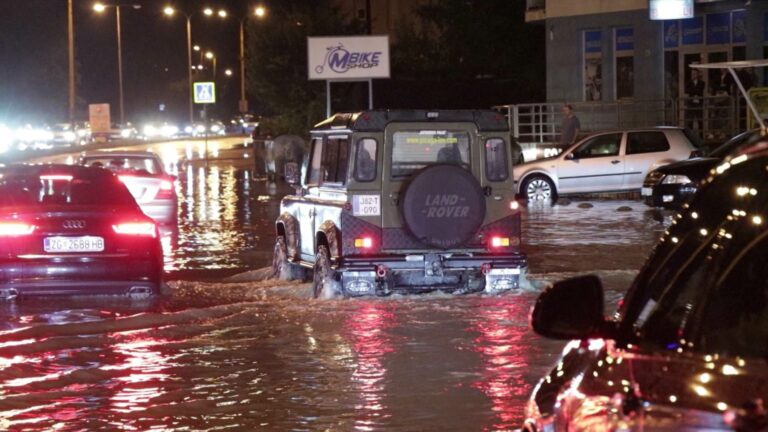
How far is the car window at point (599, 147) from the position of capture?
90.4 feet

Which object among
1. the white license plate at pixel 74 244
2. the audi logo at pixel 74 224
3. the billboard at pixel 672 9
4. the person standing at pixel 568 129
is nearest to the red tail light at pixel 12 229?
the white license plate at pixel 74 244

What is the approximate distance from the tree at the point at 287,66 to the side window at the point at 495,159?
40.1 metres

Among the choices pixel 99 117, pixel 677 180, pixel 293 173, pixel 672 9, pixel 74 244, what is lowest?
pixel 74 244

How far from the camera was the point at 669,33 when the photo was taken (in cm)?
3888

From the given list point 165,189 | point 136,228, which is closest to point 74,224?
point 136,228

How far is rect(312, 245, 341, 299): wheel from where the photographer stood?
44.6 feet

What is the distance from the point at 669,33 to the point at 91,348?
3006 cm

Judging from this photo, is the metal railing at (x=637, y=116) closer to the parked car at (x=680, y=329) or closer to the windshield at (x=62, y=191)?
the windshield at (x=62, y=191)

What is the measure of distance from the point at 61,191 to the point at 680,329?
11.6m

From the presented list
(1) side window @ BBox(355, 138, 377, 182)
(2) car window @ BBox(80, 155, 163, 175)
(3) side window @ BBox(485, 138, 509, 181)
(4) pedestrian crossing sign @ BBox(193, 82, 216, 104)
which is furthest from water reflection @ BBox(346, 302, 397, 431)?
(4) pedestrian crossing sign @ BBox(193, 82, 216, 104)

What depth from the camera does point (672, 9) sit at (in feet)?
113

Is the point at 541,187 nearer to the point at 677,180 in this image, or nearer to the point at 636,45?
the point at 677,180

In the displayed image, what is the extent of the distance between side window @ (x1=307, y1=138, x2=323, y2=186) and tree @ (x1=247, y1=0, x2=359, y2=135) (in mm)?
38765

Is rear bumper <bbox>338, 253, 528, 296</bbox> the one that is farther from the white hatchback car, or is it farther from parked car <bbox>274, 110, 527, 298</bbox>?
the white hatchback car
